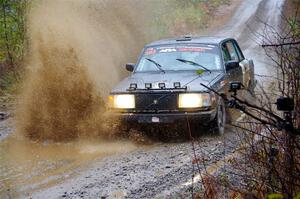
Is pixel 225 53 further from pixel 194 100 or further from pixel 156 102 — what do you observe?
pixel 156 102

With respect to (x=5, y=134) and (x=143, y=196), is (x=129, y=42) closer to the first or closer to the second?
(x=5, y=134)

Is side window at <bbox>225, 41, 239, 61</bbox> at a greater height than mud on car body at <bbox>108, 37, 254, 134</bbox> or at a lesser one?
greater

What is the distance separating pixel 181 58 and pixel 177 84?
47.5 inches

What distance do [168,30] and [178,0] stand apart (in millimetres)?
Result: 6844

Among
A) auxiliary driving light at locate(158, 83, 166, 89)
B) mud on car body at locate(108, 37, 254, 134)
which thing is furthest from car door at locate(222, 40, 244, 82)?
auxiliary driving light at locate(158, 83, 166, 89)

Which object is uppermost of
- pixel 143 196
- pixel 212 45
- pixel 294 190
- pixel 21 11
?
pixel 21 11

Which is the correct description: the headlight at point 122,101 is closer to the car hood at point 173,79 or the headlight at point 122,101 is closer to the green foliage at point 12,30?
the car hood at point 173,79

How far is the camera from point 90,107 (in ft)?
28.3

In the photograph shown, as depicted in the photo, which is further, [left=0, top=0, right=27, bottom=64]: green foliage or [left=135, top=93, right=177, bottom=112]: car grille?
[left=0, top=0, right=27, bottom=64]: green foliage

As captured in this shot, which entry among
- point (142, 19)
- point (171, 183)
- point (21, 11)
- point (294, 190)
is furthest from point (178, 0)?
point (294, 190)

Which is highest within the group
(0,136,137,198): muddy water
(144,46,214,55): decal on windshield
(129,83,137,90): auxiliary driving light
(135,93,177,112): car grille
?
(144,46,214,55): decal on windshield

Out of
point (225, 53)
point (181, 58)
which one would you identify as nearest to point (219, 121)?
point (181, 58)

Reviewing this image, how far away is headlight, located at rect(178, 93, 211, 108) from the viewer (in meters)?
7.52

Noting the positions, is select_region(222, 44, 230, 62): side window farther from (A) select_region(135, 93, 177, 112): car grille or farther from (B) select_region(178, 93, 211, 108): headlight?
(A) select_region(135, 93, 177, 112): car grille
